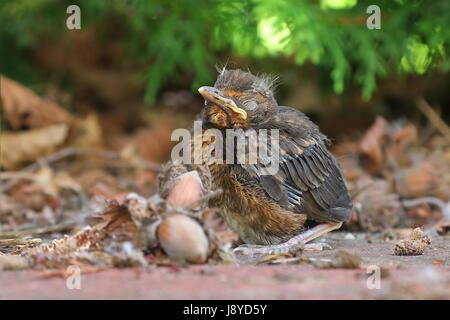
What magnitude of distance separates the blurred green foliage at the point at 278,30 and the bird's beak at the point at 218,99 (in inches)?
69.8

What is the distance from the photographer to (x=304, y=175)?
13.3 ft

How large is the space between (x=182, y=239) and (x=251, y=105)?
1.18m

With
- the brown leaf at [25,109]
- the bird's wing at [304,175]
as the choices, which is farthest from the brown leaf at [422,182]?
the brown leaf at [25,109]

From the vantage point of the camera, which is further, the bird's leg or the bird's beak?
the bird's beak

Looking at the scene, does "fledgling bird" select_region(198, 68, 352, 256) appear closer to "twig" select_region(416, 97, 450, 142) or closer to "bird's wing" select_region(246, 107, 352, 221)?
"bird's wing" select_region(246, 107, 352, 221)

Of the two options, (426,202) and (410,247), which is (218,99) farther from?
(426,202)

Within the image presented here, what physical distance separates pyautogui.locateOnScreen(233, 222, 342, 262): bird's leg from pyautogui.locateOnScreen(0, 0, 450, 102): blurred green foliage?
1743 mm

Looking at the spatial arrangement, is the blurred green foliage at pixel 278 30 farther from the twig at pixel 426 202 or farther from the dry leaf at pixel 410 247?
the dry leaf at pixel 410 247

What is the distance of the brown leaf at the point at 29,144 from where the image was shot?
6859mm

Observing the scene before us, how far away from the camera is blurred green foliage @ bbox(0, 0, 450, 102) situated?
19.1 ft

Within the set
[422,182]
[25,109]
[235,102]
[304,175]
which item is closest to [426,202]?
[422,182]

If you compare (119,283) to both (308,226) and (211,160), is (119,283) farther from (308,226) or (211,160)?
(308,226)

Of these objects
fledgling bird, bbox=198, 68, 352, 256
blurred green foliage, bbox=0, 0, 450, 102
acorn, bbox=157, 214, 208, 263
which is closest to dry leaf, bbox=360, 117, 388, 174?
blurred green foliage, bbox=0, 0, 450, 102
